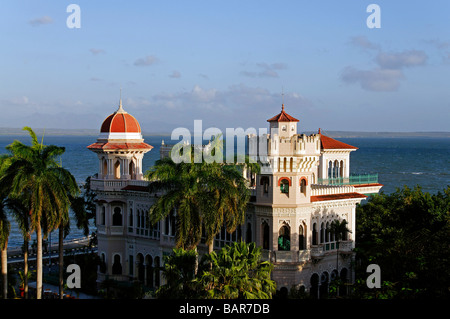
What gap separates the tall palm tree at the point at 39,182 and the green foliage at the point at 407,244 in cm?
1473

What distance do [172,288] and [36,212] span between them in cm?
810

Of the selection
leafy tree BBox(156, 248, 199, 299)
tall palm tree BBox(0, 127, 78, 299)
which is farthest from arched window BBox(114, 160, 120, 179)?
leafy tree BBox(156, 248, 199, 299)

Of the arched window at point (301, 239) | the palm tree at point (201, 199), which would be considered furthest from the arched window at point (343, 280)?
the palm tree at point (201, 199)

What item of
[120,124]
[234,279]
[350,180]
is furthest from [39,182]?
[350,180]

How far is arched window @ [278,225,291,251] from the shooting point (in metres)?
36.3

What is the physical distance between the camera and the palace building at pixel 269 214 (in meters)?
35.8

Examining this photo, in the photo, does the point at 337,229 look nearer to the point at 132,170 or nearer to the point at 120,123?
the point at 132,170

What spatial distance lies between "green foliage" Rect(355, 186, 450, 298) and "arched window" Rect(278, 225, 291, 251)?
386 cm

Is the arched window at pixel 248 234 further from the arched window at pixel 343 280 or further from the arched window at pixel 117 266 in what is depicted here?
the arched window at pixel 117 266

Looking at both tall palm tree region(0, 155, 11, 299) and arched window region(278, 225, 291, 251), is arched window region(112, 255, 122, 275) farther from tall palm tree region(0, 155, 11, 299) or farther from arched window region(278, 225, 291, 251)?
arched window region(278, 225, 291, 251)

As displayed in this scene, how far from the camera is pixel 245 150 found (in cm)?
3759

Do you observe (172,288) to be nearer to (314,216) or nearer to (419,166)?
(314,216)

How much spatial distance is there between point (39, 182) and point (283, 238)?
12.8 m
